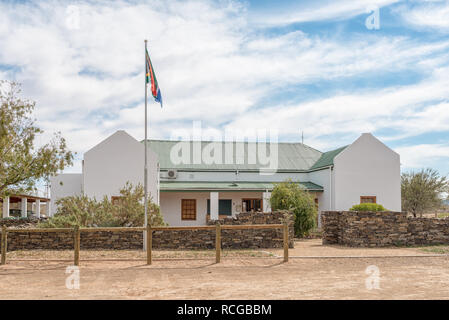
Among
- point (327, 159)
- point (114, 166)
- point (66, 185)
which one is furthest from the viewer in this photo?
point (327, 159)

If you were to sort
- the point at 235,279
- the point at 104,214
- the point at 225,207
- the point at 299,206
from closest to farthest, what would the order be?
1. the point at 235,279
2. the point at 104,214
3. the point at 299,206
4. the point at 225,207

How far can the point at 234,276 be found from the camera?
10.2m

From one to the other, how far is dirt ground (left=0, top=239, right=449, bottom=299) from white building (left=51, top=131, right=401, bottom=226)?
399 inches

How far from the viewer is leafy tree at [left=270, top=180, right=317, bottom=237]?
20.9 metres

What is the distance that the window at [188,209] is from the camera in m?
29.1

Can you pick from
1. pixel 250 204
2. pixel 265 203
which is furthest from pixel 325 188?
pixel 250 204

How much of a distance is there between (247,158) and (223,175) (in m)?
2.45

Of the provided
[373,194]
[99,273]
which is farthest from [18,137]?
[373,194]

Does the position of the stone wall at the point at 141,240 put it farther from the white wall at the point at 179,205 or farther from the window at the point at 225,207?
the window at the point at 225,207

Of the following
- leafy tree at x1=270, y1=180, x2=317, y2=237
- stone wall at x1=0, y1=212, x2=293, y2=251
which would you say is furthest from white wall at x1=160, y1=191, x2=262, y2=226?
stone wall at x1=0, y1=212, x2=293, y2=251

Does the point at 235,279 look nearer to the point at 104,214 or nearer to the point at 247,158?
the point at 104,214

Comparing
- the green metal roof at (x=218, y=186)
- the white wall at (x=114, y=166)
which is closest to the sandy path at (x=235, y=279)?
the white wall at (x=114, y=166)

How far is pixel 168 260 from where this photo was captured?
1294 cm

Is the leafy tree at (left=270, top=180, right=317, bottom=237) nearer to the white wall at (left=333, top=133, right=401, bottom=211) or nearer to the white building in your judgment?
the white building
